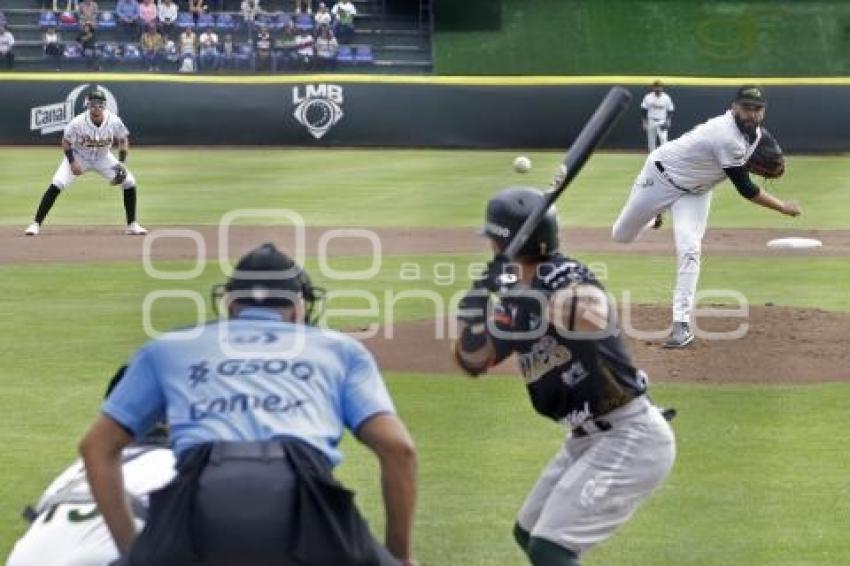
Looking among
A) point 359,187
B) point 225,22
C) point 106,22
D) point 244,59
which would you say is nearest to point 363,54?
point 244,59

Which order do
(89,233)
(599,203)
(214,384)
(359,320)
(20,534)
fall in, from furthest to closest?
(599,203) → (89,233) → (359,320) → (20,534) → (214,384)

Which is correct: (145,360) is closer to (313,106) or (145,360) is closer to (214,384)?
(214,384)

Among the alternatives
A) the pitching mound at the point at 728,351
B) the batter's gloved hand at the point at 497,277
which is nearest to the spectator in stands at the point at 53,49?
the pitching mound at the point at 728,351

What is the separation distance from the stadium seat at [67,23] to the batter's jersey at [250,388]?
35.2 metres

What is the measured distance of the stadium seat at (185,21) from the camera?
3853 cm

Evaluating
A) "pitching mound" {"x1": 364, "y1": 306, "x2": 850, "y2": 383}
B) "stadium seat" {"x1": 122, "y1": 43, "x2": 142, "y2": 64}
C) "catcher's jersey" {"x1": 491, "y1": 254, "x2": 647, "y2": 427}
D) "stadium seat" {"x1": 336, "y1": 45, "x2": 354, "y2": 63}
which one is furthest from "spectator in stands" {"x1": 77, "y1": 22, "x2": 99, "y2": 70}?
"catcher's jersey" {"x1": 491, "y1": 254, "x2": 647, "y2": 427}

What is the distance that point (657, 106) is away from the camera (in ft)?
100

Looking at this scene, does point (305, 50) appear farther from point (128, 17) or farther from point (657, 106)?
point (657, 106)

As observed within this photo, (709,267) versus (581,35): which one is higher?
(709,267)

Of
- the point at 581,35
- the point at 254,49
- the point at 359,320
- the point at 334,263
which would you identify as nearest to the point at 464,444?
the point at 359,320

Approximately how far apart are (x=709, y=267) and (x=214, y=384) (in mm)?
13588

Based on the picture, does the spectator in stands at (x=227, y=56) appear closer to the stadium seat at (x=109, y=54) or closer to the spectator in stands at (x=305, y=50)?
the spectator in stands at (x=305, y=50)

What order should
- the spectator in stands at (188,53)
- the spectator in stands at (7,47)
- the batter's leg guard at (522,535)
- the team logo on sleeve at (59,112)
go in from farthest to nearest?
1. the spectator in stands at (7,47)
2. the spectator in stands at (188,53)
3. the team logo on sleeve at (59,112)
4. the batter's leg guard at (522,535)

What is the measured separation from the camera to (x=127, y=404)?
445cm
